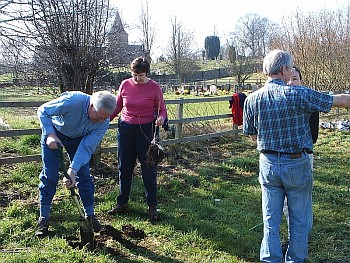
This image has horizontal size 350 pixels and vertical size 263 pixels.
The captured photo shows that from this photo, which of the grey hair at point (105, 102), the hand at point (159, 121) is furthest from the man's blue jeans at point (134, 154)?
the grey hair at point (105, 102)

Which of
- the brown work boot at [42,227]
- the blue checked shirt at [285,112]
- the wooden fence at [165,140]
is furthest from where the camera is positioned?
A: the wooden fence at [165,140]

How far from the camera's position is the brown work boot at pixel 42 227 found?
426cm

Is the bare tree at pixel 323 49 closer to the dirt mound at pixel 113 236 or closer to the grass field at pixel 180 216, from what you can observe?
the grass field at pixel 180 216

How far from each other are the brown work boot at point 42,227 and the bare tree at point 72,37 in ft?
10.2

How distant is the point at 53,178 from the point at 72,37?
3.23 metres

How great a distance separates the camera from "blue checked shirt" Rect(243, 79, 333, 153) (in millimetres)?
3014

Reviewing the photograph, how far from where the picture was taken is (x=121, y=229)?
4.58m

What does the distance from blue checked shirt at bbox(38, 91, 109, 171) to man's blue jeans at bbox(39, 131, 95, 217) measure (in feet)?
0.48

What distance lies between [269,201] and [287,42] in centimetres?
1763

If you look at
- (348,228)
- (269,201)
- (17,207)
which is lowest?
(348,228)

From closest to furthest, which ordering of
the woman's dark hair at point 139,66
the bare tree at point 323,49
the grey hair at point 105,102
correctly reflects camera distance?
the grey hair at point 105,102 → the woman's dark hair at point 139,66 → the bare tree at point 323,49

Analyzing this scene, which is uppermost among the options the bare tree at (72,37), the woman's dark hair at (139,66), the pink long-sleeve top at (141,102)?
the bare tree at (72,37)

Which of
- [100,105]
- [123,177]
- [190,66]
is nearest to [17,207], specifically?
[123,177]

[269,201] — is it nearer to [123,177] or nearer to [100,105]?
[100,105]
